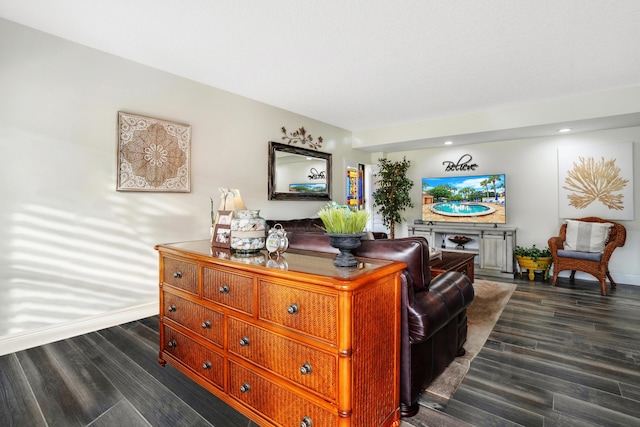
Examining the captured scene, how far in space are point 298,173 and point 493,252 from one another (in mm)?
3430

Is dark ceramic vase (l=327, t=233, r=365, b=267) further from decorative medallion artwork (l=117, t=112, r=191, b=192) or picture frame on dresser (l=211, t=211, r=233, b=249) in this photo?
decorative medallion artwork (l=117, t=112, r=191, b=192)

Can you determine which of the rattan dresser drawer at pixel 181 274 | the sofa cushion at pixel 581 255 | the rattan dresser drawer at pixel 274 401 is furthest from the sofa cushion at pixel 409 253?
the sofa cushion at pixel 581 255

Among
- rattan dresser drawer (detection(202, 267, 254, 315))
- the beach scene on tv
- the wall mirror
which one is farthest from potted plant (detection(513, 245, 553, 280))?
rattan dresser drawer (detection(202, 267, 254, 315))

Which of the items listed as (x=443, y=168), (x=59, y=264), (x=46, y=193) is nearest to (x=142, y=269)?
(x=59, y=264)

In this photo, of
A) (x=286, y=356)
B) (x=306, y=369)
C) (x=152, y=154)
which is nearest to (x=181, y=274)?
(x=286, y=356)

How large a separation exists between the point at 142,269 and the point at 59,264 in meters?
0.70

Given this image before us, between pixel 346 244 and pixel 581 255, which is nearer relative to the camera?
pixel 346 244

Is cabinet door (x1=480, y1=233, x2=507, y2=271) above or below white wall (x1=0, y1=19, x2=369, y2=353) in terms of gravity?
below

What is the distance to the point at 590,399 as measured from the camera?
6.05 feet

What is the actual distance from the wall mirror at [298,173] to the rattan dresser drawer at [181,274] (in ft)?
8.26

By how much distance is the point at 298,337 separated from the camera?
1.40m

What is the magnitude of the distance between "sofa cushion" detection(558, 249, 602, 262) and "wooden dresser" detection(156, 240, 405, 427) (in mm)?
4093

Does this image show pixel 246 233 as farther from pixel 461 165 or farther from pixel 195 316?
pixel 461 165

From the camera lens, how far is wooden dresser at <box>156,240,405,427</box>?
1.29 metres
